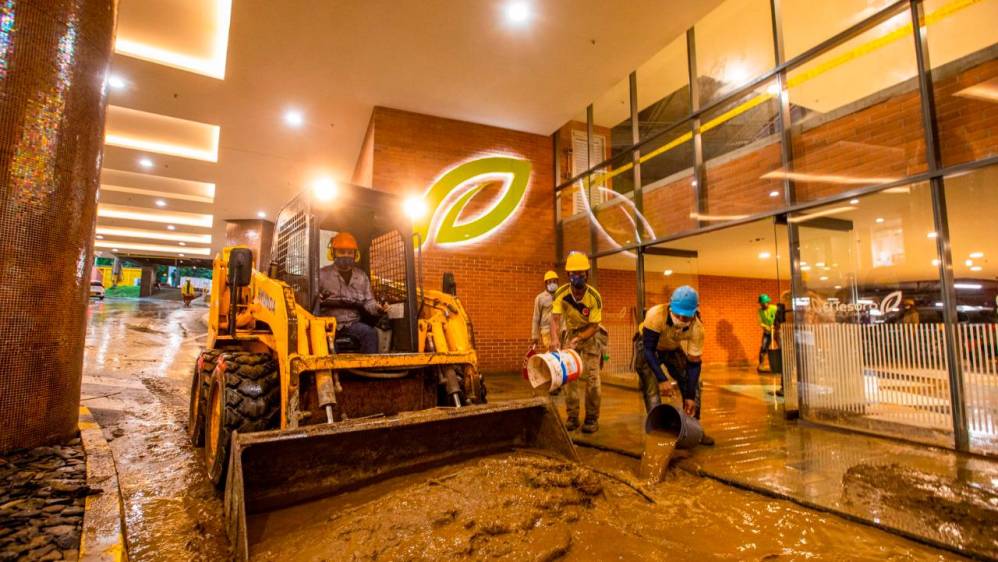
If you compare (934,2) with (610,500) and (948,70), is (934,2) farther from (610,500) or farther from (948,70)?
(610,500)

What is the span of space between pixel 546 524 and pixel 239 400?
218cm

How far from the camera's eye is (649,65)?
8.13 m

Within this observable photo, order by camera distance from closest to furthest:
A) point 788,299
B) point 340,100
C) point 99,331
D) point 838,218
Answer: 1. point 838,218
2. point 788,299
3. point 340,100
4. point 99,331

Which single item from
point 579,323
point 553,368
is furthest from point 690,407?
point 553,368

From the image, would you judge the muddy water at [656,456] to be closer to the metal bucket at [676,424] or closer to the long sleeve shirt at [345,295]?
the metal bucket at [676,424]

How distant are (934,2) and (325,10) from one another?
696 centimetres

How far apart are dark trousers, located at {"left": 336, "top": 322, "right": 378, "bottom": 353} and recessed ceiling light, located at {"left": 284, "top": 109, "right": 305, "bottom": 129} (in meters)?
6.99

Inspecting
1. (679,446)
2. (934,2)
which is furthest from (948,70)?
(679,446)

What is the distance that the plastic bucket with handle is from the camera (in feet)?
11.0

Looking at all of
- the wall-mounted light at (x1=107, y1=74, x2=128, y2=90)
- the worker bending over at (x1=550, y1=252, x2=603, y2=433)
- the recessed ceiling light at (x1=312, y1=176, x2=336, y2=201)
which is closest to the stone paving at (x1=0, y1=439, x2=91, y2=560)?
the recessed ceiling light at (x1=312, y1=176, x2=336, y2=201)

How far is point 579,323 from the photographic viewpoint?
486 centimetres

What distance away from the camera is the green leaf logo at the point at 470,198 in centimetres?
880

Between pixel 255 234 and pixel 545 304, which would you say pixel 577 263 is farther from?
pixel 255 234

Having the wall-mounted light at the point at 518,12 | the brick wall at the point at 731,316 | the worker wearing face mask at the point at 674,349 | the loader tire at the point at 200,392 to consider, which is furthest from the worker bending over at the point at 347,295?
the brick wall at the point at 731,316
